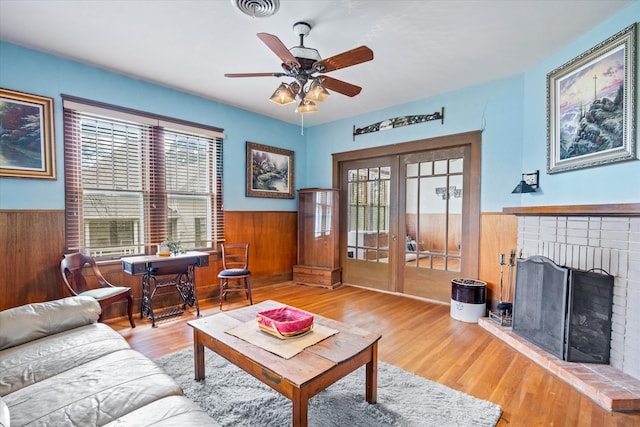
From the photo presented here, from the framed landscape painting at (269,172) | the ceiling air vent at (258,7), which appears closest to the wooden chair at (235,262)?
the framed landscape painting at (269,172)

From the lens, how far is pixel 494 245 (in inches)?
137

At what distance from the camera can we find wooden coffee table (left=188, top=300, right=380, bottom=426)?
140cm

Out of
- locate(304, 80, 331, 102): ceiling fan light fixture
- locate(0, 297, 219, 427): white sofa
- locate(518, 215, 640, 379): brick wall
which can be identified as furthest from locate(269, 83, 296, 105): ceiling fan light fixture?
locate(518, 215, 640, 379): brick wall

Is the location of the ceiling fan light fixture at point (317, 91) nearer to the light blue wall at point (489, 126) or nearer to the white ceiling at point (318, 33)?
the white ceiling at point (318, 33)

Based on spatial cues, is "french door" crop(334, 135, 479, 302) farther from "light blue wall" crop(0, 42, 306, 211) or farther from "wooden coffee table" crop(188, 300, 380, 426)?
"wooden coffee table" crop(188, 300, 380, 426)

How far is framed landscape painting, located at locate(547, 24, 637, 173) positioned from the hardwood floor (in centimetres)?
173

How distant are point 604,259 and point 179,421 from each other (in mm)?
2972

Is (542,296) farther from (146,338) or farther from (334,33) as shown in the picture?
(146,338)

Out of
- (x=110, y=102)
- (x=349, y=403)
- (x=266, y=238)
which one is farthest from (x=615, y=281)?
(x=110, y=102)

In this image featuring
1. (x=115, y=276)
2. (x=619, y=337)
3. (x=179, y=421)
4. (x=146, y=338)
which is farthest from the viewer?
(x=115, y=276)

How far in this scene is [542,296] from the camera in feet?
8.56

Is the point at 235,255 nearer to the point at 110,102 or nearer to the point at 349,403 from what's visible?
the point at 110,102

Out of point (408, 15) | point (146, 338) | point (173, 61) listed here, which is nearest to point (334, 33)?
point (408, 15)

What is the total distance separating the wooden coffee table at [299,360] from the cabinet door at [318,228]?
269 centimetres
